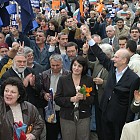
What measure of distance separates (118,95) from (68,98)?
740 millimetres

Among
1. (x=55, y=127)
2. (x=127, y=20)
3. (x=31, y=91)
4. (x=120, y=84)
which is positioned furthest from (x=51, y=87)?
(x=127, y=20)

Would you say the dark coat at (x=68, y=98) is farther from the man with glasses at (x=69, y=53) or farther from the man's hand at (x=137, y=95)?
the man with glasses at (x=69, y=53)

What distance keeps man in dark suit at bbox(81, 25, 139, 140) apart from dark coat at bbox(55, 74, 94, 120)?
28 cm

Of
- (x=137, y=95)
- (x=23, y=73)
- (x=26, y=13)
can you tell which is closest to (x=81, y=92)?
(x=137, y=95)

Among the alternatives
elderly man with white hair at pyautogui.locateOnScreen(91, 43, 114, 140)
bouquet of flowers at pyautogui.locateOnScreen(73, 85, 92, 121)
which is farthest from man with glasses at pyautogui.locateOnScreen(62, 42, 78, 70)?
bouquet of flowers at pyautogui.locateOnScreen(73, 85, 92, 121)

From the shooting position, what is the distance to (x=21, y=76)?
5.49m

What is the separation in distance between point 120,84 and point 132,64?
21.8 inches

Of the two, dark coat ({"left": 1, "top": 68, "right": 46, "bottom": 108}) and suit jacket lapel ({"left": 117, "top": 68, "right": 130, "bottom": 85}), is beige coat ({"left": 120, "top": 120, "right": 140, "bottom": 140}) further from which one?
dark coat ({"left": 1, "top": 68, "right": 46, "bottom": 108})

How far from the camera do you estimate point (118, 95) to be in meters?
5.18

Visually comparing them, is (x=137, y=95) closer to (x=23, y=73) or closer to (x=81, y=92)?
(x=81, y=92)

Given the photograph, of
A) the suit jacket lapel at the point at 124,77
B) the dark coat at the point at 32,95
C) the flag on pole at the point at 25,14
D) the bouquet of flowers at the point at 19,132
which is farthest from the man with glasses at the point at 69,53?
the bouquet of flowers at the point at 19,132

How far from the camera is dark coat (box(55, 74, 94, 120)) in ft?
17.4

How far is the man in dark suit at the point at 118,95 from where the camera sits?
16.8ft

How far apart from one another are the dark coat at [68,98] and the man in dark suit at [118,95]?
0.28 metres
